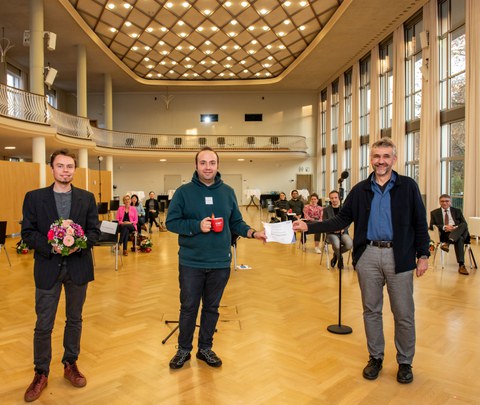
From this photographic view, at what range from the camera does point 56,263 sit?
2.61m

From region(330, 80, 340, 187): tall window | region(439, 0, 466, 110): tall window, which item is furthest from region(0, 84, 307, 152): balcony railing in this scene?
region(439, 0, 466, 110): tall window

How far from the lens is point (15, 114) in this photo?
12.1 metres

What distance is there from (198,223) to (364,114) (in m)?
17.8

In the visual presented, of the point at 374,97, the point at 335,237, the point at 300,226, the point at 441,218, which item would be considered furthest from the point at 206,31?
the point at 300,226

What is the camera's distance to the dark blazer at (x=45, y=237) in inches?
102

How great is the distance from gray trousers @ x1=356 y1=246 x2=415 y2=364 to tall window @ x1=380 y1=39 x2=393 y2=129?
14903mm

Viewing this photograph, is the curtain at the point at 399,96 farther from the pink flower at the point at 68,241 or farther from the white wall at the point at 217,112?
the pink flower at the point at 68,241

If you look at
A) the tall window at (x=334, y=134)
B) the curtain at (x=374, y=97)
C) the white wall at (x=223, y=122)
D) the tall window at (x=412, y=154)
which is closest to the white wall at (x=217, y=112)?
the white wall at (x=223, y=122)

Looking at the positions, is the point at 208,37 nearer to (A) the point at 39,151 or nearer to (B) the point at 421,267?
(A) the point at 39,151

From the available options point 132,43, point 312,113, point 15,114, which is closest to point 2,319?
point 15,114

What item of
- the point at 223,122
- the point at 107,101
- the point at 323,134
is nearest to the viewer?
the point at 107,101

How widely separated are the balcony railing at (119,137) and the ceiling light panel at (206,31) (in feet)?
12.5

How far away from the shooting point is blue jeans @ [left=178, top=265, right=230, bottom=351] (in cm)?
293

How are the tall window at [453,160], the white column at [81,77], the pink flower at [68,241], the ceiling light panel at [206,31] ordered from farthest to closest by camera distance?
the white column at [81,77] → the ceiling light panel at [206,31] → the tall window at [453,160] → the pink flower at [68,241]
